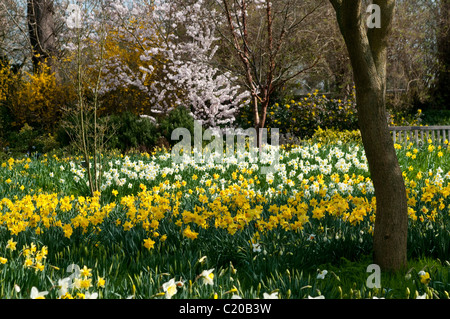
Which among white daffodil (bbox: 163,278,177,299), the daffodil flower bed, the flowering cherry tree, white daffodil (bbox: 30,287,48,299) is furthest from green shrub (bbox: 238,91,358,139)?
white daffodil (bbox: 30,287,48,299)

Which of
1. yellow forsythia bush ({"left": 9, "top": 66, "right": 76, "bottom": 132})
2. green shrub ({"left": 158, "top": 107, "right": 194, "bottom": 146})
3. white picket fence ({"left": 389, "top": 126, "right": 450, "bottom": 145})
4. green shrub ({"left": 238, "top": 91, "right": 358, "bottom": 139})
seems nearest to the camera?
white picket fence ({"left": 389, "top": 126, "right": 450, "bottom": 145})

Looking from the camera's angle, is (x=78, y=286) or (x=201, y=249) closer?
(x=78, y=286)

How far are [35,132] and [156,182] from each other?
811cm

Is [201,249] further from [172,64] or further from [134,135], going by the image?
[172,64]

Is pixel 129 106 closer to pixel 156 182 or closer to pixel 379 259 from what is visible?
pixel 156 182

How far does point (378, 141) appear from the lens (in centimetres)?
287

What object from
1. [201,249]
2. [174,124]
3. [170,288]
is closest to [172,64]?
[174,124]

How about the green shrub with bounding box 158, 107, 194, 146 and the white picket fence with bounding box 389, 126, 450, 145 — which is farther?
the green shrub with bounding box 158, 107, 194, 146

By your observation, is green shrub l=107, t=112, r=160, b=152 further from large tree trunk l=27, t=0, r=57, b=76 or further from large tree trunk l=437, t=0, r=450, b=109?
large tree trunk l=437, t=0, r=450, b=109

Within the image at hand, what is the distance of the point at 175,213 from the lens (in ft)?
12.9

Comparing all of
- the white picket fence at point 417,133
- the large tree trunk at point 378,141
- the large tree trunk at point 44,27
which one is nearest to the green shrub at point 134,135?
the white picket fence at point 417,133

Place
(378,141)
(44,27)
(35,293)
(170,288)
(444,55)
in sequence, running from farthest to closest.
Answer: (444,55), (44,27), (378,141), (170,288), (35,293)

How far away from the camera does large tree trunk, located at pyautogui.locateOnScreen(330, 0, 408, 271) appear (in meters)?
2.84

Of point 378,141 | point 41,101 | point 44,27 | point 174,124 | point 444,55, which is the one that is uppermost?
point 44,27
